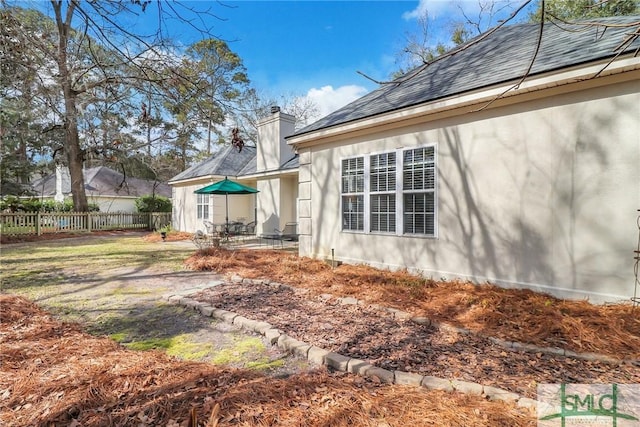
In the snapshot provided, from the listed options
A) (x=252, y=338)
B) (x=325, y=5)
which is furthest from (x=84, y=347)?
(x=325, y=5)

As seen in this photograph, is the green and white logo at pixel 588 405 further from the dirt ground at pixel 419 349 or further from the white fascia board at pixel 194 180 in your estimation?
the white fascia board at pixel 194 180

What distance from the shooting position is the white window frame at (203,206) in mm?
16153

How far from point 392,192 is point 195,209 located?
13.4 m

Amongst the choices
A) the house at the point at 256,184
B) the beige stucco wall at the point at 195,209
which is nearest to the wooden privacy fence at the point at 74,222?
the beige stucco wall at the point at 195,209

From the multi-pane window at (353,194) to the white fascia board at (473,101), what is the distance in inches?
29.4

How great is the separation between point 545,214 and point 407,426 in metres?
4.31

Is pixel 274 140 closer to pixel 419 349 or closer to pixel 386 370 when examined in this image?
pixel 419 349

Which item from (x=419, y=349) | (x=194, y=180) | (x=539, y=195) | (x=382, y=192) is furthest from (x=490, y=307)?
(x=194, y=180)

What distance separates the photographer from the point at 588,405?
2438 millimetres

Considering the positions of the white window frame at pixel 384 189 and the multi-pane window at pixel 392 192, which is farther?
the white window frame at pixel 384 189

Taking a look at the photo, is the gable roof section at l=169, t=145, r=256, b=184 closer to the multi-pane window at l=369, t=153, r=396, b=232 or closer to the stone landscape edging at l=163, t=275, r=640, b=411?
the multi-pane window at l=369, t=153, r=396, b=232

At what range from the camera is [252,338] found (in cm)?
377

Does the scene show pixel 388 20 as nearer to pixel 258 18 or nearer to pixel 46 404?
pixel 258 18

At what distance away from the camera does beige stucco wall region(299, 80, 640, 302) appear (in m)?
4.37
